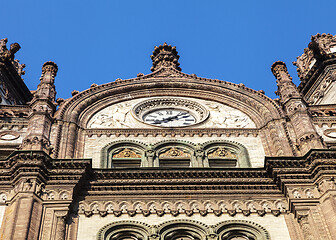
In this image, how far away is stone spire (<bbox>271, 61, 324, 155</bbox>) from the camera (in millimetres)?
22672

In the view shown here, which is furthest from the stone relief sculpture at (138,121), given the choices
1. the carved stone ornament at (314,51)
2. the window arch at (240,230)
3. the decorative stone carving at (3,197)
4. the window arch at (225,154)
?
the carved stone ornament at (314,51)

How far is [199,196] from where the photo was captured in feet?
67.9

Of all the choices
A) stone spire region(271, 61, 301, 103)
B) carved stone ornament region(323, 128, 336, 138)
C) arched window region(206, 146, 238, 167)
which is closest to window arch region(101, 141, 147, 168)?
arched window region(206, 146, 238, 167)

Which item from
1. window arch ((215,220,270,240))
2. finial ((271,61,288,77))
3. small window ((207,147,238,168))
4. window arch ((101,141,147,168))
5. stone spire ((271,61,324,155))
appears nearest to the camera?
window arch ((215,220,270,240))

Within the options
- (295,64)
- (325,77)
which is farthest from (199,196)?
(295,64)

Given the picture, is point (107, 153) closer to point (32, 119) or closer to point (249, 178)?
point (32, 119)

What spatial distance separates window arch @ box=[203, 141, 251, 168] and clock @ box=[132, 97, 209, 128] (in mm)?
2004

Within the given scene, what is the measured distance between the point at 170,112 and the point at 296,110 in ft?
18.5

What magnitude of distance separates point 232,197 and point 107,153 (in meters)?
5.37

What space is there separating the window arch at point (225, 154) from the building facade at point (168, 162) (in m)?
0.04

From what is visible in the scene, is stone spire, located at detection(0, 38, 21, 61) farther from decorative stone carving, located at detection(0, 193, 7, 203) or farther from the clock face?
decorative stone carving, located at detection(0, 193, 7, 203)

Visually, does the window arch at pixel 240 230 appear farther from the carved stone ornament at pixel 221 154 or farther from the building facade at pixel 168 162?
the carved stone ornament at pixel 221 154

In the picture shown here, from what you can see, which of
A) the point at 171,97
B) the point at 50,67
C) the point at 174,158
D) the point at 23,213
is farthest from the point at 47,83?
the point at 23,213

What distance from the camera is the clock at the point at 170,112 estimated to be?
26469mm
